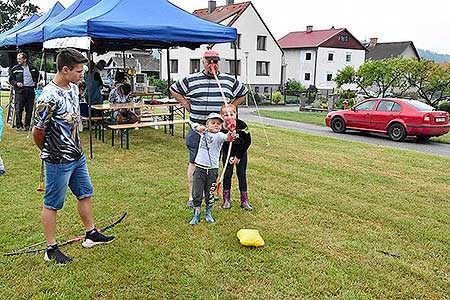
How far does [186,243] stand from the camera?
3.89 meters

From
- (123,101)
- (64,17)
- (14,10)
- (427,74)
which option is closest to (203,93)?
(123,101)

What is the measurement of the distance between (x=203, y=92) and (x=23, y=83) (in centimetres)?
670

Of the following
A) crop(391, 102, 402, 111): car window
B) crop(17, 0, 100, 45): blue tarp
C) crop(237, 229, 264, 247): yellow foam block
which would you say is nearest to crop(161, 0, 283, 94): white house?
crop(391, 102, 402, 111): car window

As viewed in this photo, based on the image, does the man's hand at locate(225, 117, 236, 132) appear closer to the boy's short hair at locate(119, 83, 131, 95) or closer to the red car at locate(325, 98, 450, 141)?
the boy's short hair at locate(119, 83, 131, 95)

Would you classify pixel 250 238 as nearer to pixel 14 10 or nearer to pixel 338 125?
pixel 338 125

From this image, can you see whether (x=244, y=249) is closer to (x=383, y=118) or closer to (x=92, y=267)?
(x=92, y=267)

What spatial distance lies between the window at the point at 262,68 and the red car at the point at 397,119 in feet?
78.7

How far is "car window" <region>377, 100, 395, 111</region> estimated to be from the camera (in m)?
13.0

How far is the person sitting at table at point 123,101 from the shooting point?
940 centimetres

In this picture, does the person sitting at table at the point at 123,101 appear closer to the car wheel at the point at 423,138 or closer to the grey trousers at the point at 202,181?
the grey trousers at the point at 202,181

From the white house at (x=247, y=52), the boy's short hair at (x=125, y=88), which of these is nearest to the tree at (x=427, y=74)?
the white house at (x=247, y=52)

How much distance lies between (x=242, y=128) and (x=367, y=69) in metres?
20.0

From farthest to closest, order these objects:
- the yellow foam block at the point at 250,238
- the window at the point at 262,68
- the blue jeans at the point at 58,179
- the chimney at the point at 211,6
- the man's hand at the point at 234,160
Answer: the chimney at the point at 211,6, the window at the point at 262,68, the man's hand at the point at 234,160, the yellow foam block at the point at 250,238, the blue jeans at the point at 58,179

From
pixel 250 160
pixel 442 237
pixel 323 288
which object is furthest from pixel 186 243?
pixel 250 160
